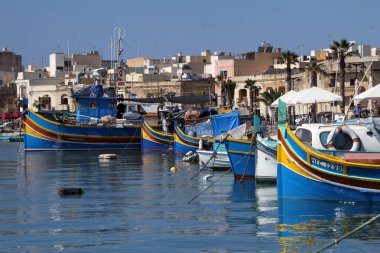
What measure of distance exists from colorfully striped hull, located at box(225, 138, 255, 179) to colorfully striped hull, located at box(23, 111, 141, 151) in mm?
32629

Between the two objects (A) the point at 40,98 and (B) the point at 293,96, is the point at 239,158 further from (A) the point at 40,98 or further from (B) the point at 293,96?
(A) the point at 40,98

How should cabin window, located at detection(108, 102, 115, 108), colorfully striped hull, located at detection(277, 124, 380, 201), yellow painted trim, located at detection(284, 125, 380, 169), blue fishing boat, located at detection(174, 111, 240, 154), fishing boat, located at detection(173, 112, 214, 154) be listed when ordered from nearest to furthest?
1. yellow painted trim, located at detection(284, 125, 380, 169)
2. colorfully striped hull, located at detection(277, 124, 380, 201)
3. blue fishing boat, located at detection(174, 111, 240, 154)
4. fishing boat, located at detection(173, 112, 214, 154)
5. cabin window, located at detection(108, 102, 115, 108)

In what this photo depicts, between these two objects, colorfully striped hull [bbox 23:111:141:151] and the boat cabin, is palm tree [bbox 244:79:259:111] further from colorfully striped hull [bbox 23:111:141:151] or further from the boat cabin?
the boat cabin

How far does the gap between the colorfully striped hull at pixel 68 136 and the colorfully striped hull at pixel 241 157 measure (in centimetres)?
3263

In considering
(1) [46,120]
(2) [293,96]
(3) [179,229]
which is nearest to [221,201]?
(3) [179,229]

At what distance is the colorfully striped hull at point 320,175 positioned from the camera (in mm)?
25531

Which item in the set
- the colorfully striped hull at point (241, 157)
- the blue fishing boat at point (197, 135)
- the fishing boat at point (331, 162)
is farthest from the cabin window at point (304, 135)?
the blue fishing boat at point (197, 135)

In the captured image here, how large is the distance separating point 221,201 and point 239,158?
20.2 feet

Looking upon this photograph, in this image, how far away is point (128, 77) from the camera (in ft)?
384

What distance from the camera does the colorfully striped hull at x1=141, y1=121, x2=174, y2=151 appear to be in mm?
64375

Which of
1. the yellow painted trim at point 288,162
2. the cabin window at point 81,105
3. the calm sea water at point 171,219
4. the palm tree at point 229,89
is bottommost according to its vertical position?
the calm sea water at point 171,219

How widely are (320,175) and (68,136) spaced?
43.7 meters

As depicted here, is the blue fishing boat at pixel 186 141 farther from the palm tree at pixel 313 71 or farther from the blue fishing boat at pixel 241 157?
the palm tree at pixel 313 71

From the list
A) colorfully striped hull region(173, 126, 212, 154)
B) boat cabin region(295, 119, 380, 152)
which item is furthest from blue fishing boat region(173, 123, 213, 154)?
boat cabin region(295, 119, 380, 152)
